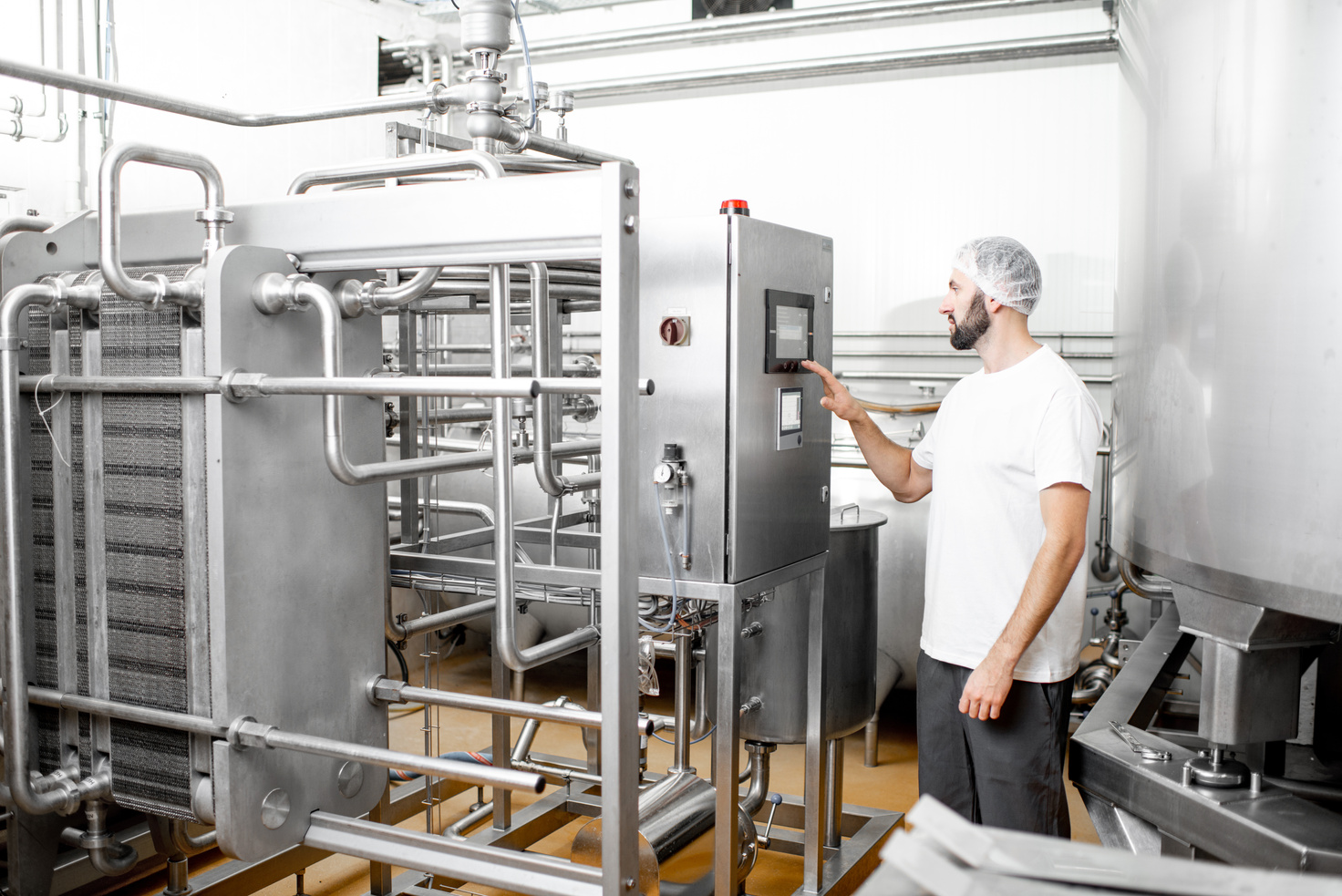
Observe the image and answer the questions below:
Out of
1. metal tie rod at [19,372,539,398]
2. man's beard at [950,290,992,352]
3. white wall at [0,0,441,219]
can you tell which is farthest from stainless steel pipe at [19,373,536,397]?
white wall at [0,0,441,219]

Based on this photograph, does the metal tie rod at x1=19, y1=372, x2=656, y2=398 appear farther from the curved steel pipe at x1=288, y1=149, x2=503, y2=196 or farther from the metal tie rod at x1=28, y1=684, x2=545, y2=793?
the metal tie rod at x1=28, y1=684, x2=545, y2=793

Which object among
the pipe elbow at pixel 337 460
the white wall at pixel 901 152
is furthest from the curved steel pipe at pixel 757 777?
the white wall at pixel 901 152

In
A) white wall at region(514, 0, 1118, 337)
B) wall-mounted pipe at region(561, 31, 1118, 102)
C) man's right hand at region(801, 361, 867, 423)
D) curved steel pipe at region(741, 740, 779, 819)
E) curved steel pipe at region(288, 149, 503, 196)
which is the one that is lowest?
curved steel pipe at region(741, 740, 779, 819)

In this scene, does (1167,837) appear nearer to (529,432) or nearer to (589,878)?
(589,878)

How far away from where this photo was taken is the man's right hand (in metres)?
2.42

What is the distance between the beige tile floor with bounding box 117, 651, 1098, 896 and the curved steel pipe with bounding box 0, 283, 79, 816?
3.58 ft

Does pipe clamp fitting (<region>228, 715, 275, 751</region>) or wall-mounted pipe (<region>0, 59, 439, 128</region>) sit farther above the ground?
Result: wall-mounted pipe (<region>0, 59, 439, 128</region>)

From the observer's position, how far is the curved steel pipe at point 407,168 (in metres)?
1.62

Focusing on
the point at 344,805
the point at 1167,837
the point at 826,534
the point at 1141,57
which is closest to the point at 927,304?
the point at 826,534

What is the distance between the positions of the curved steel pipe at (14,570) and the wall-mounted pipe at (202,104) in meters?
0.33

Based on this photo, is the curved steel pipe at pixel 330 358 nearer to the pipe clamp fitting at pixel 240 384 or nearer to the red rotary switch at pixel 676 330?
the pipe clamp fitting at pixel 240 384

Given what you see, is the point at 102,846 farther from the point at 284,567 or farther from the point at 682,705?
the point at 682,705

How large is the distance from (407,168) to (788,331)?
0.95m

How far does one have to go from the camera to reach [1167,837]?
1.78m
